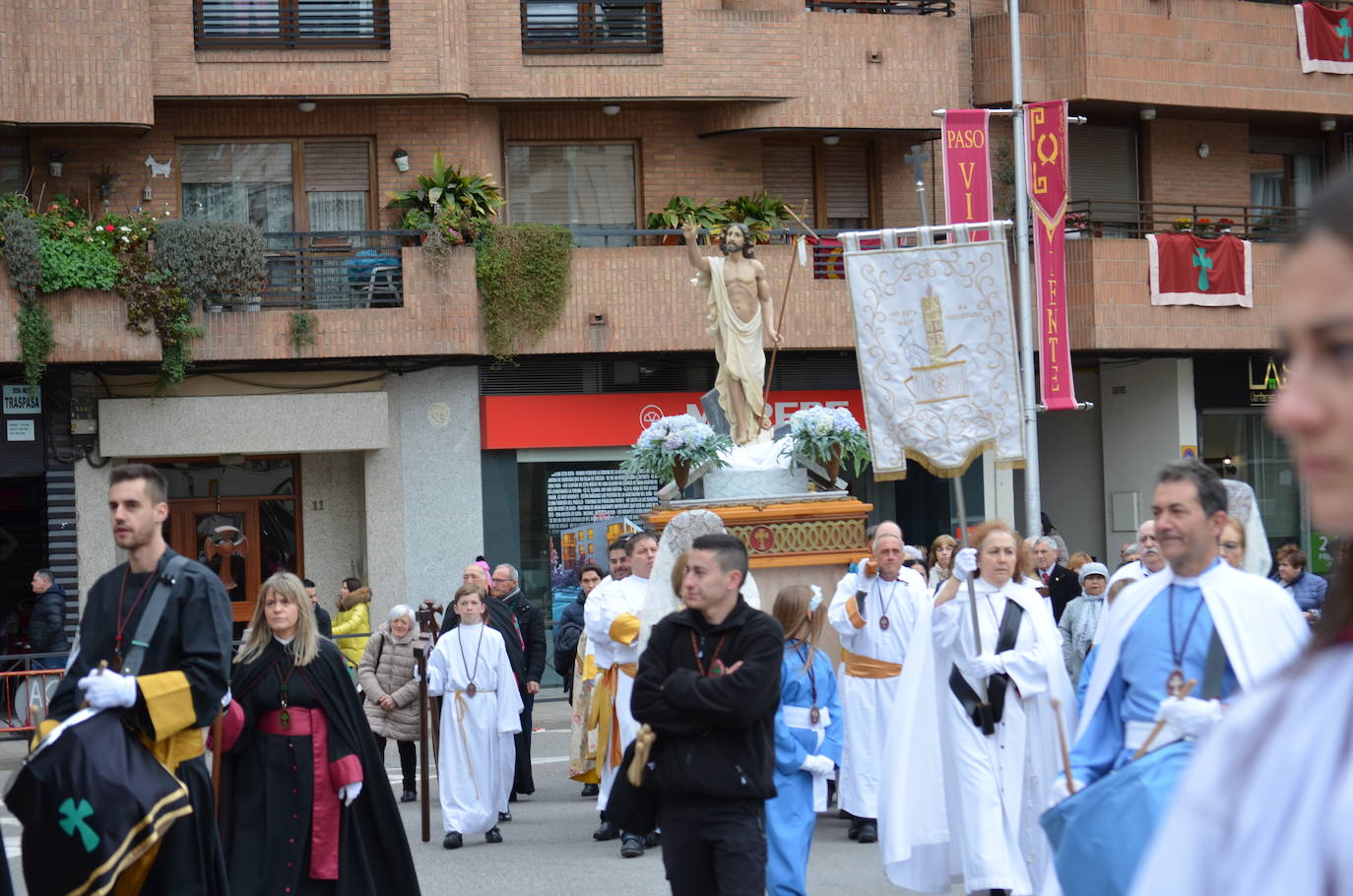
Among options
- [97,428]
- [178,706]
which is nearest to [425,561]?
[97,428]

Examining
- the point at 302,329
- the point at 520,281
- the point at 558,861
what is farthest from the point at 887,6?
the point at 558,861

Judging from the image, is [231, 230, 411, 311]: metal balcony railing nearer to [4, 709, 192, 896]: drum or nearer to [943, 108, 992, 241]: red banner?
[943, 108, 992, 241]: red banner

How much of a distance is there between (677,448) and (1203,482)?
8486mm

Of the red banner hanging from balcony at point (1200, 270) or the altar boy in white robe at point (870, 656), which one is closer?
the altar boy in white robe at point (870, 656)

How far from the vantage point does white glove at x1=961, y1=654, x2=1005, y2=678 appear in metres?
8.99

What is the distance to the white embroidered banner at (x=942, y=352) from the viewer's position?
9305 mm

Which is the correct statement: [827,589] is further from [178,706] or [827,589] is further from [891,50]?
[891,50]

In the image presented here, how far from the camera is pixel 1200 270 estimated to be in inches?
1045

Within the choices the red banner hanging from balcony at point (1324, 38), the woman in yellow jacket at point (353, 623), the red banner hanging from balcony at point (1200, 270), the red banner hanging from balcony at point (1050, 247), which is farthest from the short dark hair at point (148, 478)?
the red banner hanging from balcony at point (1324, 38)

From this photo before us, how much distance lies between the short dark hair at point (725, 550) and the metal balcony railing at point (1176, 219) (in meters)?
20.1

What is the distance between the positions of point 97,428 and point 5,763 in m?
6.45

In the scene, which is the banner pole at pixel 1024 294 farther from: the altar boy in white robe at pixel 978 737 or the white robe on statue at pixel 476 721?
the altar boy in white robe at pixel 978 737

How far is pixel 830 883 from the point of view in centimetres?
1071

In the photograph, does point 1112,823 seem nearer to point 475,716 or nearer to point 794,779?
point 794,779
